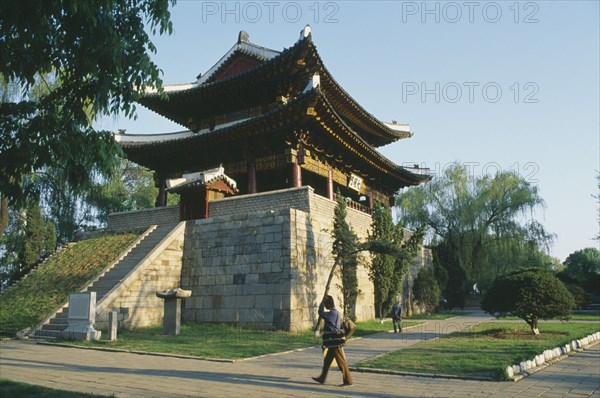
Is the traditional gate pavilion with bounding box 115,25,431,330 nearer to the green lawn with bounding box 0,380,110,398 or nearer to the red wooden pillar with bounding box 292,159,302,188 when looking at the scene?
the red wooden pillar with bounding box 292,159,302,188

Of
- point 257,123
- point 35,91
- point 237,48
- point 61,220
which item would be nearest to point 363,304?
point 257,123

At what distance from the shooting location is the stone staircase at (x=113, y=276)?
1227 cm

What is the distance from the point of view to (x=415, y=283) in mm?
22016

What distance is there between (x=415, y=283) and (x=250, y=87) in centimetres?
1172

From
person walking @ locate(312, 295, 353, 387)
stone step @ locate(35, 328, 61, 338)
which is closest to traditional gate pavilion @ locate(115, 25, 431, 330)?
stone step @ locate(35, 328, 61, 338)

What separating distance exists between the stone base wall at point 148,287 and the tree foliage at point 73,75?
7.99 meters

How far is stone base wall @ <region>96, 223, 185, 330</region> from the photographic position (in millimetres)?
13016

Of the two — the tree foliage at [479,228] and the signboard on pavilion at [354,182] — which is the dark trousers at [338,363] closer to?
the signboard on pavilion at [354,182]

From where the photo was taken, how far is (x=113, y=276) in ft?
47.0

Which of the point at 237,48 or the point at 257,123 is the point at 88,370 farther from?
the point at 237,48

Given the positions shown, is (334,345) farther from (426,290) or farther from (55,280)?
(426,290)

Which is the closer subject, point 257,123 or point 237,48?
point 257,123

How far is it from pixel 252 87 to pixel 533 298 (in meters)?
12.8

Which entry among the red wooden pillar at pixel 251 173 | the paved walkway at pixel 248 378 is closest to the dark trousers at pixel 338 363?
the paved walkway at pixel 248 378
